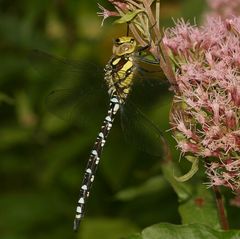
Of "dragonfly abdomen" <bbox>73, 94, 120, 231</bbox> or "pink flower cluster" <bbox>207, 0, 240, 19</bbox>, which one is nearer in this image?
"dragonfly abdomen" <bbox>73, 94, 120, 231</bbox>

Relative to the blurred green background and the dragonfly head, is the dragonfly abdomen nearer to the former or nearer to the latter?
the dragonfly head

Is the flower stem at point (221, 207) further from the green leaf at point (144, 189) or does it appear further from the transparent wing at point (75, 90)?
the transparent wing at point (75, 90)

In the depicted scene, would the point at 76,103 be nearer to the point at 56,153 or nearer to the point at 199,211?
the point at 199,211

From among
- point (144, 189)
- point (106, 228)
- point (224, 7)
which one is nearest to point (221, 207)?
point (144, 189)

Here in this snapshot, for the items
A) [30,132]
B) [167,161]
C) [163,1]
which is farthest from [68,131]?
[167,161]

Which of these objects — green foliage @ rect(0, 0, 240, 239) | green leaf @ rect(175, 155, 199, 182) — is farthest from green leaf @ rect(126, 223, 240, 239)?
green foliage @ rect(0, 0, 240, 239)

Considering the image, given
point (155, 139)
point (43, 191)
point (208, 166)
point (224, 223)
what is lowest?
point (224, 223)

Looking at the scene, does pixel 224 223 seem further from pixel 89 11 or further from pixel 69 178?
pixel 89 11
